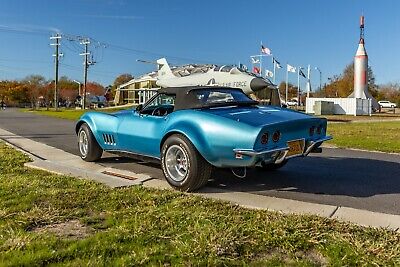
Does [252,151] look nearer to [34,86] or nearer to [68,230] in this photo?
[68,230]

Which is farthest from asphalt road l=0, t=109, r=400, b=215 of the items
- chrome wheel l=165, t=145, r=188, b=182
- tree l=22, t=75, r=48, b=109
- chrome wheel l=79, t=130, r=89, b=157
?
tree l=22, t=75, r=48, b=109

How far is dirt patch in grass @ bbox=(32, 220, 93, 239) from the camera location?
3.57 m

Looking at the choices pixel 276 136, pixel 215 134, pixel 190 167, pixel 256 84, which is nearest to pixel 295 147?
pixel 276 136

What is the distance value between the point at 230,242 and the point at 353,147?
8354mm

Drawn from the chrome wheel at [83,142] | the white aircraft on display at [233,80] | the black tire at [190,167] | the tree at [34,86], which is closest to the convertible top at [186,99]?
the black tire at [190,167]

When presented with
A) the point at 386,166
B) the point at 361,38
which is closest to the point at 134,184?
the point at 386,166

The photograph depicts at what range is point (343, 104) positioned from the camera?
143ft

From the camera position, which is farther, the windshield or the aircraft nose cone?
the aircraft nose cone

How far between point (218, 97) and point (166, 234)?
292 cm

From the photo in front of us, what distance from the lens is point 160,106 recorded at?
22.0 feet

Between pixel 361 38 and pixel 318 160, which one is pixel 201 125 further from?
pixel 361 38

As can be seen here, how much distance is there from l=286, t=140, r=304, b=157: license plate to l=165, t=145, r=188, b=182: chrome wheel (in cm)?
140

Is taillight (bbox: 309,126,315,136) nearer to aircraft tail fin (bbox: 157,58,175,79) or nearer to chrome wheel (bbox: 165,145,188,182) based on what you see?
chrome wheel (bbox: 165,145,188,182)

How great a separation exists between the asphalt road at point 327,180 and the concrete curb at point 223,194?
30 cm
